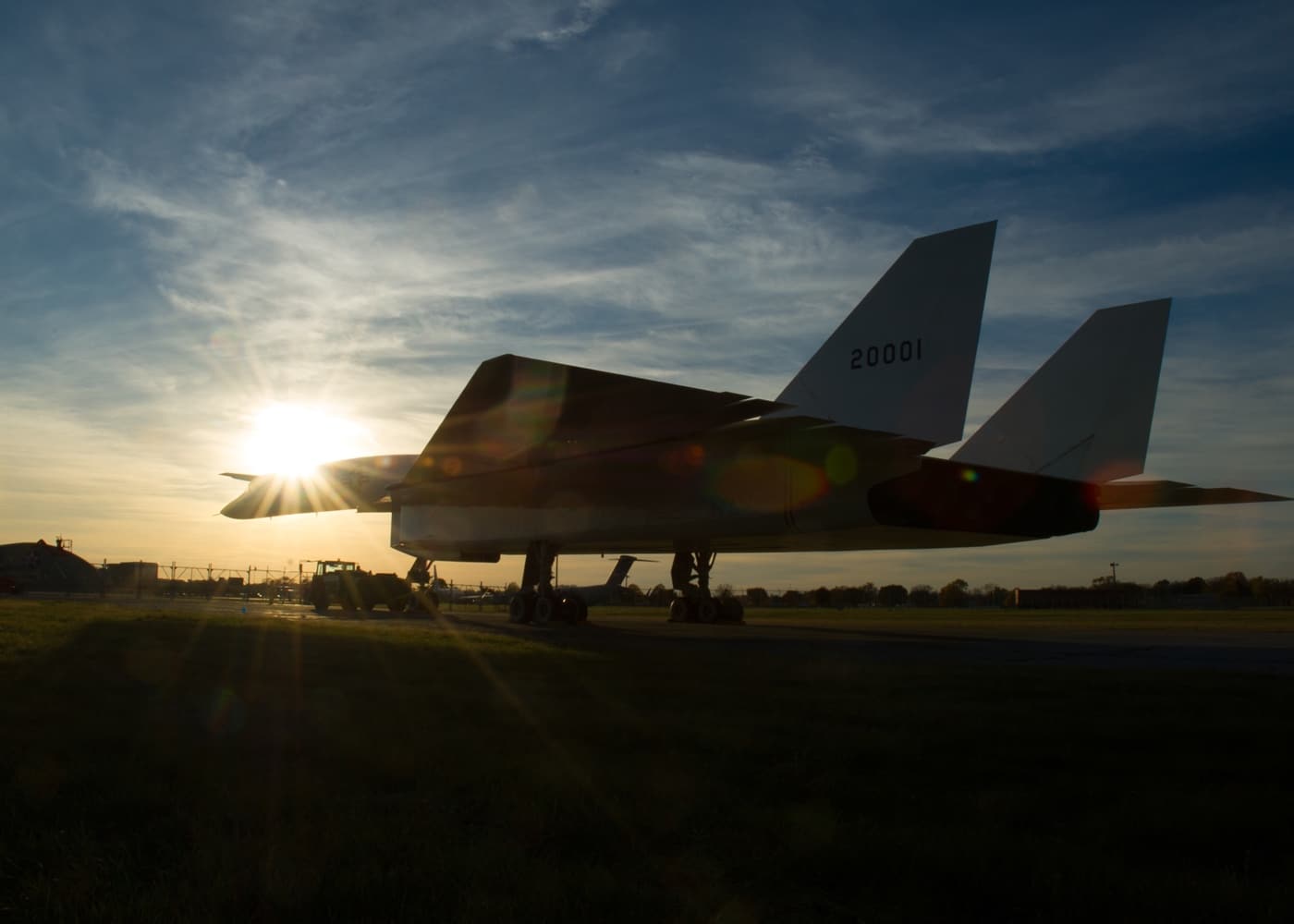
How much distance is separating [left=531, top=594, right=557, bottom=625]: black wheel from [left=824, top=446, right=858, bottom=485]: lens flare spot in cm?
682

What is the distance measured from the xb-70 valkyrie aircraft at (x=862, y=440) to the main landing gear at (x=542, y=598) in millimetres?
70

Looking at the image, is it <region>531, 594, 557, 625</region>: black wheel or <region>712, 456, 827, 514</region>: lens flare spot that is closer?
<region>712, 456, 827, 514</region>: lens flare spot

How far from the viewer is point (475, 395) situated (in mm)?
15188

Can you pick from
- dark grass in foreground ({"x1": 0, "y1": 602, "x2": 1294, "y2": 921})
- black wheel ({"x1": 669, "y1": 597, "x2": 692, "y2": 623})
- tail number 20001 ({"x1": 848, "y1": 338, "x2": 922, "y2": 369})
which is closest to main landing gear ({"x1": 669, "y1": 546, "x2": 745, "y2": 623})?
black wheel ({"x1": 669, "y1": 597, "x2": 692, "y2": 623})

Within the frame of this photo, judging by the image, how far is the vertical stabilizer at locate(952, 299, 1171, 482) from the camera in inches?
583

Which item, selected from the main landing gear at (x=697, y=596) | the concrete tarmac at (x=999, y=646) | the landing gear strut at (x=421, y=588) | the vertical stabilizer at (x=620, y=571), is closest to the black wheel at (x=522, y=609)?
the concrete tarmac at (x=999, y=646)

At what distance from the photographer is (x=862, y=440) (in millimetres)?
13117

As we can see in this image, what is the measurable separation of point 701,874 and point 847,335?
1311 cm

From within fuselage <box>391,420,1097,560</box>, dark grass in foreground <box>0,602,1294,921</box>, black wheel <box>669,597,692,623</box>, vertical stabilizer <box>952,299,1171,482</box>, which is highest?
vertical stabilizer <box>952,299,1171,482</box>

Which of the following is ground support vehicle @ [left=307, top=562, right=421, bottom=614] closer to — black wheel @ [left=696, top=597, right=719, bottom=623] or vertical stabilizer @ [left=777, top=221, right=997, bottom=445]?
black wheel @ [left=696, top=597, right=719, bottom=623]

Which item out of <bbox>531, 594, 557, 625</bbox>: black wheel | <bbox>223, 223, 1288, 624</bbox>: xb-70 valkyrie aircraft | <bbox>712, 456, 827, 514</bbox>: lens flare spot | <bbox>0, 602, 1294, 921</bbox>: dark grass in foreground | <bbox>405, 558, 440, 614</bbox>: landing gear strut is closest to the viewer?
<bbox>0, 602, 1294, 921</bbox>: dark grass in foreground

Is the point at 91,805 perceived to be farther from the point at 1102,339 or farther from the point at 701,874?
the point at 1102,339

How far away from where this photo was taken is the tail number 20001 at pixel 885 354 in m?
14.1

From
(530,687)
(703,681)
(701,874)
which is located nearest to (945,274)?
(703,681)
